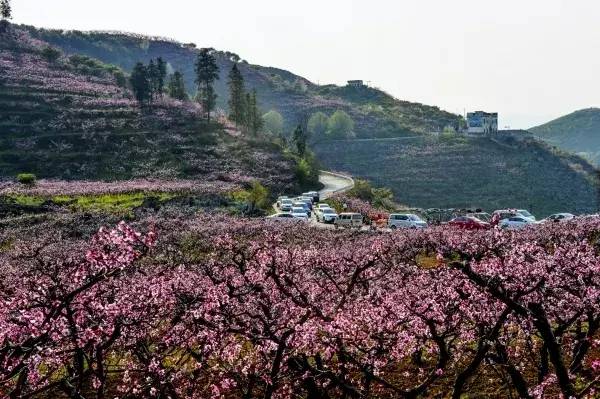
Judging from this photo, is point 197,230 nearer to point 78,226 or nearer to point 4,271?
point 78,226

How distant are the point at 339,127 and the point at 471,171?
1622 inches

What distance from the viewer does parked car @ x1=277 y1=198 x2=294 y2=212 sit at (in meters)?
Result: 59.6

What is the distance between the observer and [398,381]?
15523 mm

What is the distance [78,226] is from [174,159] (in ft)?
129

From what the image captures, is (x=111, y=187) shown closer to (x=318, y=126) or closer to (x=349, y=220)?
(x=349, y=220)

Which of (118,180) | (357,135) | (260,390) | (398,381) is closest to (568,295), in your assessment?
(398,381)

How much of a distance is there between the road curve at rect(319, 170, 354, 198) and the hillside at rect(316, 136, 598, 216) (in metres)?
10.8

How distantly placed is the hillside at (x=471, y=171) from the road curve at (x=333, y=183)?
1078cm

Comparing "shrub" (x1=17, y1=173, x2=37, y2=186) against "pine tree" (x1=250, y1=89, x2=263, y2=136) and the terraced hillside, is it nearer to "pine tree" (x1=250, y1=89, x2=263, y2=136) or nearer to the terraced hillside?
the terraced hillside

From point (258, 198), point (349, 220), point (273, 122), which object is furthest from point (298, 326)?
point (273, 122)

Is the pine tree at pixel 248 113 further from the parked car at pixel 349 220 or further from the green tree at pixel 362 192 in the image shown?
the parked car at pixel 349 220

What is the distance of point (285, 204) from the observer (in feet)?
203

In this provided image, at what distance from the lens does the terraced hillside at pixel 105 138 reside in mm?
76250

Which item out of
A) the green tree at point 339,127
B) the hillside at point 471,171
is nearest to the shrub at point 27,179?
the hillside at point 471,171
